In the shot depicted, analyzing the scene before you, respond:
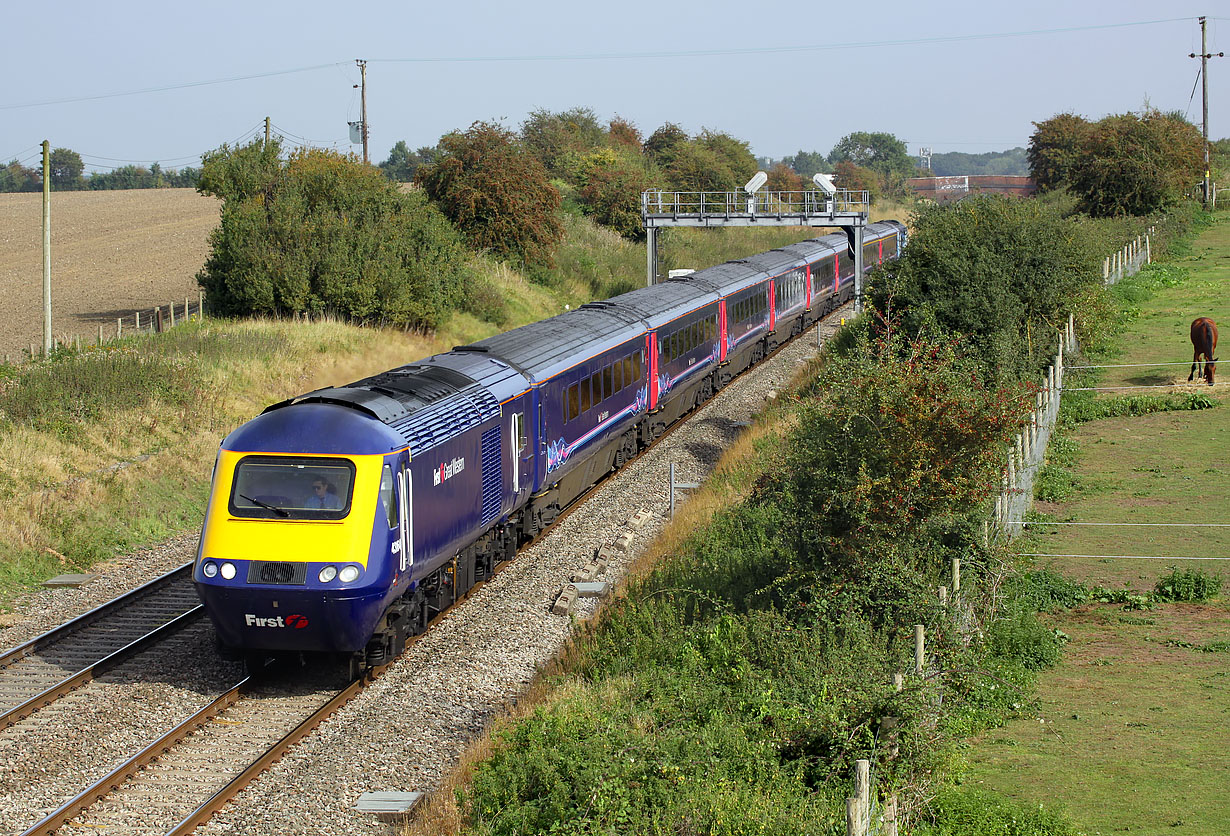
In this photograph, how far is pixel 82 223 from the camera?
253ft

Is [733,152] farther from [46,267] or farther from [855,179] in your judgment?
[46,267]

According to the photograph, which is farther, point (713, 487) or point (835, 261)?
point (835, 261)

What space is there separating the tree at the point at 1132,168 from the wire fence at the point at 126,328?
4595 centimetres

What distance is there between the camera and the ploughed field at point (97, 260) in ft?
132

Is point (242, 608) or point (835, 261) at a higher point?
point (835, 261)

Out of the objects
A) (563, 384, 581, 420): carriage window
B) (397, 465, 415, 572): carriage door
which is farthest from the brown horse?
(397, 465, 415, 572): carriage door

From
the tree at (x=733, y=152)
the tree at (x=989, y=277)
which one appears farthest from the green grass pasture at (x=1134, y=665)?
the tree at (x=733, y=152)

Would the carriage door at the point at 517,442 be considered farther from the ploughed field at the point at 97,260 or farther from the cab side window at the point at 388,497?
the ploughed field at the point at 97,260

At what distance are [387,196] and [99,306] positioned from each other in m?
14.0

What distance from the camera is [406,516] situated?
41.1 ft

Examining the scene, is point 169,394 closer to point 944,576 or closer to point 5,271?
point 944,576

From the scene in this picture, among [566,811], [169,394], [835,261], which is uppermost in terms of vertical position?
[835,261]

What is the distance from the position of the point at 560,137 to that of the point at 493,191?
144 ft

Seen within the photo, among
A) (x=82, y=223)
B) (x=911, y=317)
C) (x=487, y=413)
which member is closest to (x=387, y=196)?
(x=911, y=317)
